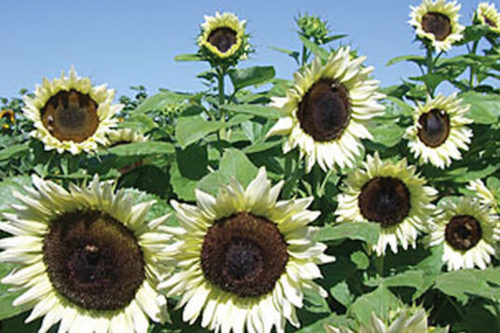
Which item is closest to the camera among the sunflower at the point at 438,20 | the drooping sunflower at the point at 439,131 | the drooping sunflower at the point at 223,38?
the drooping sunflower at the point at 223,38

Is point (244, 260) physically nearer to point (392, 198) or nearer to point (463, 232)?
point (392, 198)

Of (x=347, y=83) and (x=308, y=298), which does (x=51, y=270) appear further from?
(x=347, y=83)

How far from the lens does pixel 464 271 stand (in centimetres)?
215

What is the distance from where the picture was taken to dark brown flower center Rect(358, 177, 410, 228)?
7.85 feet

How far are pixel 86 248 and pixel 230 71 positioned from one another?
4.41ft

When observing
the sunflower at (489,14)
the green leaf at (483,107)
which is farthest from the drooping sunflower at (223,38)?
the sunflower at (489,14)

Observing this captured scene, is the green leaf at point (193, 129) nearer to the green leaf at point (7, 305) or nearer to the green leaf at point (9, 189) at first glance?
the green leaf at point (9, 189)

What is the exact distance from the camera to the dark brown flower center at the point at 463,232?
2736 mm

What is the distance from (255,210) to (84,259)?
0.45 meters

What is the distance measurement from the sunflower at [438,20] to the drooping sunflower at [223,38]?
4.80ft

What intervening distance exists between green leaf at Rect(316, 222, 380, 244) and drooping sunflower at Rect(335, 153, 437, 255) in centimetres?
55

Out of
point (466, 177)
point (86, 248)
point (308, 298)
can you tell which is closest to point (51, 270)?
point (86, 248)

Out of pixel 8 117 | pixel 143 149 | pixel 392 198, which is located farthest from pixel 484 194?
pixel 8 117

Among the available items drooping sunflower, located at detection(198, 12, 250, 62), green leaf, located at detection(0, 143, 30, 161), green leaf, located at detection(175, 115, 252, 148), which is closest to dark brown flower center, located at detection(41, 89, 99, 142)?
green leaf, located at detection(0, 143, 30, 161)
